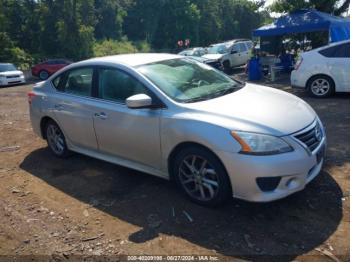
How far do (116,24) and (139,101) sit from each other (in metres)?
55.8

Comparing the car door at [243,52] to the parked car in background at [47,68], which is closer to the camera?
the car door at [243,52]

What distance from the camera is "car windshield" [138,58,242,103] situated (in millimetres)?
4402

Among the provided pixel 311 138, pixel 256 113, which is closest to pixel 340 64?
pixel 311 138

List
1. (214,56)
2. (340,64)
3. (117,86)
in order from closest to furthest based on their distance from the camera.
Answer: (117,86)
(340,64)
(214,56)

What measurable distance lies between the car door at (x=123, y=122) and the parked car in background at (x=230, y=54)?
15607 mm

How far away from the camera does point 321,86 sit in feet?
32.3

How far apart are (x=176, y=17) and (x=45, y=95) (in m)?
46.3

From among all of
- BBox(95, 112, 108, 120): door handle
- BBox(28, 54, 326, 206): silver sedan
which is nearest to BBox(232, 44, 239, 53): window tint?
BBox(28, 54, 326, 206): silver sedan

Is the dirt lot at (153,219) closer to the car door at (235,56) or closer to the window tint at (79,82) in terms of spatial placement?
the window tint at (79,82)

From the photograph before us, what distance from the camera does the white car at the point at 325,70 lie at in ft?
30.7

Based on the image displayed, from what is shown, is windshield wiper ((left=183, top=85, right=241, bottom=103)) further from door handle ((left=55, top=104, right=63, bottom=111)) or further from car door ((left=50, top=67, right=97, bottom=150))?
door handle ((left=55, top=104, right=63, bottom=111))

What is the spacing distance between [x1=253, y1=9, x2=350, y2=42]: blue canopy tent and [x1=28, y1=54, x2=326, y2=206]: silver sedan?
11208 millimetres

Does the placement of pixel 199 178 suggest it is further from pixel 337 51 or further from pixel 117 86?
pixel 337 51

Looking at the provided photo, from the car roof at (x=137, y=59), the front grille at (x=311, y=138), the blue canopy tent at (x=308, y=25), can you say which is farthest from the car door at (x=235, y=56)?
the front grille at (x=311, y=138)
